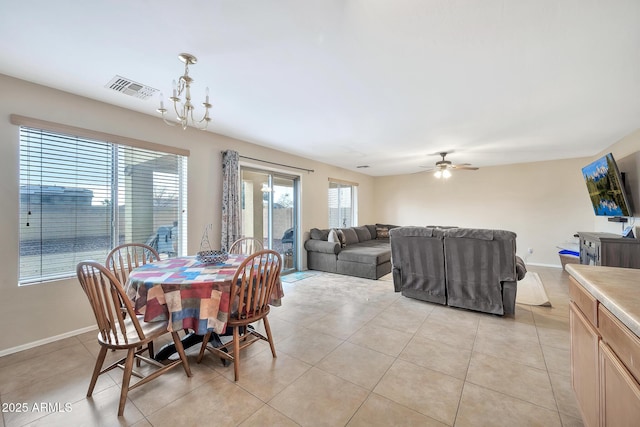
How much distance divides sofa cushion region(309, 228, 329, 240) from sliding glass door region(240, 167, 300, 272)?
0.37 meters

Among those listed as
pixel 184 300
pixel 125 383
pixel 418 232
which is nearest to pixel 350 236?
pixel 418 232

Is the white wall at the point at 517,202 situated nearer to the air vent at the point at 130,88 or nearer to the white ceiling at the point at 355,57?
the white ceiling at the point at 355,57

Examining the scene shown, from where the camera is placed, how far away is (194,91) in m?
2.51

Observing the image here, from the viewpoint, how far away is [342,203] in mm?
7078

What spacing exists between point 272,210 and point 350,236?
209 cm

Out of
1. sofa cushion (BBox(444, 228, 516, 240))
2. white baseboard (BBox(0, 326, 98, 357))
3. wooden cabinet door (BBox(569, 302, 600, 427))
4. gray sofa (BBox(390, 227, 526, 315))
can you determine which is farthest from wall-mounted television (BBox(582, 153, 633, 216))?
white baseboard (BBox(0, 326, 98, 357))

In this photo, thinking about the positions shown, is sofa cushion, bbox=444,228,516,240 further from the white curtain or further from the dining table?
the white curtain

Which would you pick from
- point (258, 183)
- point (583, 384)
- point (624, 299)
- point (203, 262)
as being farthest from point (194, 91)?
point (583, 384)

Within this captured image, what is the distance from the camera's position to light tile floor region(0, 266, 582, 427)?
1547 mm

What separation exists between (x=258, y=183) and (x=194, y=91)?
2313 millimetres

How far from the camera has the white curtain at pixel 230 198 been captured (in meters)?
3.73

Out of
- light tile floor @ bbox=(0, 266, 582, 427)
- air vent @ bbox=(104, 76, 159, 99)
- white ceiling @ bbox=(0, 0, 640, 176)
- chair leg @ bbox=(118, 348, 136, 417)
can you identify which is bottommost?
light tile floor @ bbox=(0, 266, 582, 427)

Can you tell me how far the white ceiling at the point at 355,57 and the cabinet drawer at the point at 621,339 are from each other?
5.58ft

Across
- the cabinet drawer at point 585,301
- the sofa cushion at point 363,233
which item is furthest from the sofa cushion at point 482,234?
the sofa cushion at point 363,233
